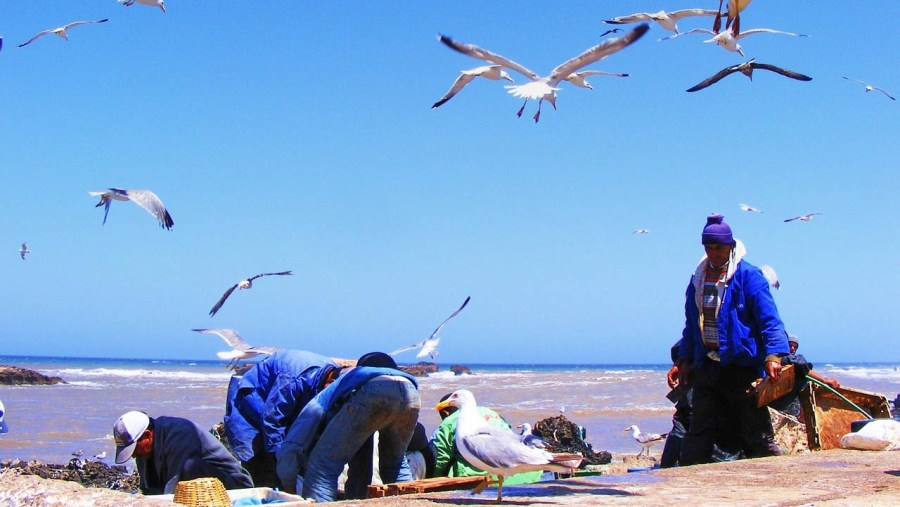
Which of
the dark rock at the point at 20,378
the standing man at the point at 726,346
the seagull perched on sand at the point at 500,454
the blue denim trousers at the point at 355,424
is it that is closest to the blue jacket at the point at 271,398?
the blue denim trousers at the point at 355,424

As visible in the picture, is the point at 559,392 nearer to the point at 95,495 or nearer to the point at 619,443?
the point at 619,443

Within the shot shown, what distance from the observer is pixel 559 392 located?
27078 mm

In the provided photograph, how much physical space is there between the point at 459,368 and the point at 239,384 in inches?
1966

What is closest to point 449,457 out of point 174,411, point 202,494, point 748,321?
point 748,321

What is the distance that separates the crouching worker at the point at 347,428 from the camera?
499cm

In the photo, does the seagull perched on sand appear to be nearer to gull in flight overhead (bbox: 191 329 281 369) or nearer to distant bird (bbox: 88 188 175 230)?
gull in flight overhead (bbox: 191 329 281 369)

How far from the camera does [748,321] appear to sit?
5.47m

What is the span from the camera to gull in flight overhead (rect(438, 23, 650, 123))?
7113mm

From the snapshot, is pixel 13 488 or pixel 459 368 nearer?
pixel 13 488

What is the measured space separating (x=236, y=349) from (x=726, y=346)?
16.0 feet

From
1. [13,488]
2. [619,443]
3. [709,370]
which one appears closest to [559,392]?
[619,443]

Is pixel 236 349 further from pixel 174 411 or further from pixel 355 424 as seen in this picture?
pixel 174 411

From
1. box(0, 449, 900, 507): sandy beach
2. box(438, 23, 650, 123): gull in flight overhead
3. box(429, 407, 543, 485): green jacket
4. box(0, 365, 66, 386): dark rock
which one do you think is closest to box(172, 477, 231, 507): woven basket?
box(0, 449, 900, 507): sandy beach

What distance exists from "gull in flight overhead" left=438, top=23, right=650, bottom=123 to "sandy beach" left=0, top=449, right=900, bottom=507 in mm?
3202
